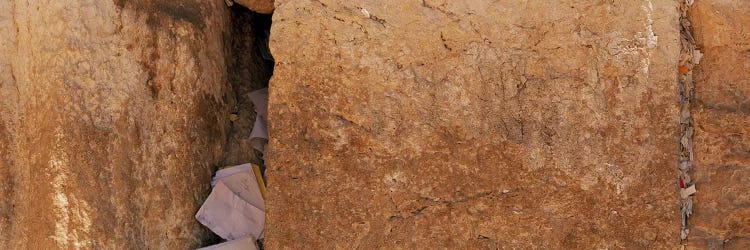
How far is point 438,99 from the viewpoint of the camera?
5.93ft

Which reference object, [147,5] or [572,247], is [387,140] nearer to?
[572,247]

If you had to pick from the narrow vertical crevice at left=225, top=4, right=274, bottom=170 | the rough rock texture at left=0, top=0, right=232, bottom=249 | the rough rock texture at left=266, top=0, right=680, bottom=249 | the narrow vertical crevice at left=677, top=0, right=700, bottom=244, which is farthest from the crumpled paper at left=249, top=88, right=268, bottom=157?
the narrow vertical crevice at left=677, top=0, right=700, bottom=244

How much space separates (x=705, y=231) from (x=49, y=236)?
1568 millimetres

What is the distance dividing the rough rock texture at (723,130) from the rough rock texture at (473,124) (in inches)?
3.7

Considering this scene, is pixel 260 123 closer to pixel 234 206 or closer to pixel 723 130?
pixel 234 206

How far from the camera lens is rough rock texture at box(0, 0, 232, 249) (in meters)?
1.89

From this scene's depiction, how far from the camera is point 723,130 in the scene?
176cm

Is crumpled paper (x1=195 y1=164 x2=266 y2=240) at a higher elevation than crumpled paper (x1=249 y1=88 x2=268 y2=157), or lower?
lower

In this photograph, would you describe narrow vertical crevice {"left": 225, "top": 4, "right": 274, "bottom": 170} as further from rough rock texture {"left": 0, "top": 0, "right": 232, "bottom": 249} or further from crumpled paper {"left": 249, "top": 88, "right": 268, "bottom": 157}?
rough rock texture {"left": 0, "top": 0, "right": 232, "bottom": 249}

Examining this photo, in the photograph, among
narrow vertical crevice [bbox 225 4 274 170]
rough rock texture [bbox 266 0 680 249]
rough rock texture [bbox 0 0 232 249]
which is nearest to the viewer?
rough rock texture [bbox 266 0 680 249]

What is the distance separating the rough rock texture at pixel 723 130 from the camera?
5.75 ft

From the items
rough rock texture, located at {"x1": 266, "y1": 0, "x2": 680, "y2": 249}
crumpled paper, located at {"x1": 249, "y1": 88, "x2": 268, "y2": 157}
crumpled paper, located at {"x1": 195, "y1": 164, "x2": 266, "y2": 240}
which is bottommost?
crumpled paper, located at {"x1": 195, "y1": 164, "x2": 266, "y2": 240}

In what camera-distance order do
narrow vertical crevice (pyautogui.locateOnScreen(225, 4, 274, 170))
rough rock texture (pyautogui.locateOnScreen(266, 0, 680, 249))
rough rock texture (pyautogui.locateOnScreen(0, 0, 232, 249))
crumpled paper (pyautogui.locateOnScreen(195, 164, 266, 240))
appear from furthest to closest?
narrow vertical crevice (pyautogui.locateOnScreen(225, 4, 274, 170)) < crumpled paper (pyautogui.locateOnScreen(195, 164, 266, 240)) < rough rock texture (pyautogui.locateOnScreen(0, 0, 232, 249)) < rough rock texture (pyautogui.locateOnScreen(266, 0, 680, 249))

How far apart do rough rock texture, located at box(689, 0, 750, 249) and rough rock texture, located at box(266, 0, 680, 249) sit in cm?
9
